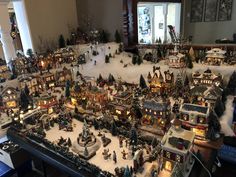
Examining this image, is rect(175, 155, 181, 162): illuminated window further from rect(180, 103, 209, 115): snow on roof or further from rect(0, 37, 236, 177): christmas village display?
rect(180, 103, 209, 115): snow on roof

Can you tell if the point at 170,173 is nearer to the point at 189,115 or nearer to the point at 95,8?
the point at 189,115

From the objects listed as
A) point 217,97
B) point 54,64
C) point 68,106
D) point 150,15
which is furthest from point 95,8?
point 217,97

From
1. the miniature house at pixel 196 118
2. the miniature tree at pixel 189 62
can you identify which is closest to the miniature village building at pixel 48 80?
the miniature tree at pixel 189 62

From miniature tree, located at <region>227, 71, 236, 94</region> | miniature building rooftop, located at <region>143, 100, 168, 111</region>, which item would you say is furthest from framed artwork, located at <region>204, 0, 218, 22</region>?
miniature building rooftop, located at <region>143, 100, 168, 111</region>

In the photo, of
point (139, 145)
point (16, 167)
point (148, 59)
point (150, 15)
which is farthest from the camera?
point (150, 15)

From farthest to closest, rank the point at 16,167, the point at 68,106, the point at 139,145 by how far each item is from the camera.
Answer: the point at 68,106, the point at 16,167, the point at 139,145

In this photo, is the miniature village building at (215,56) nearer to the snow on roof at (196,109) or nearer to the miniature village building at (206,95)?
the miniature village building at (206,95)
